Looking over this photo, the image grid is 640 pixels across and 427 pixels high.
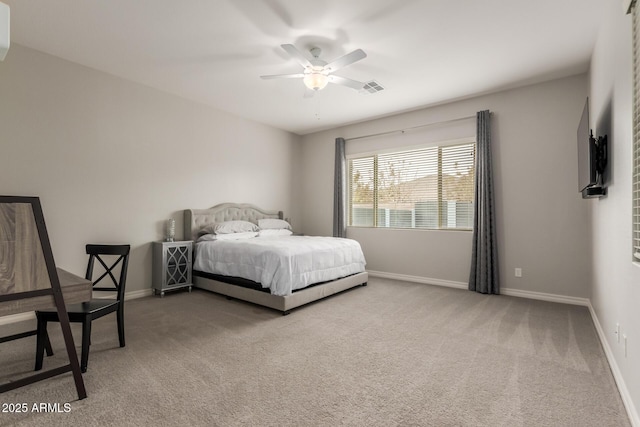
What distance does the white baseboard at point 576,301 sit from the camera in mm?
1821

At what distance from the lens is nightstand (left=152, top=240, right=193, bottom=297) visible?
4324mm

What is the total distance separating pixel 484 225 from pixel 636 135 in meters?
2.86

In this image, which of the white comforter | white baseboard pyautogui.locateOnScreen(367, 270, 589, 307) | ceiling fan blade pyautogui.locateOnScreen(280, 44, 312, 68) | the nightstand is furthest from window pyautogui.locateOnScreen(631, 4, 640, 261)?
the nightstand

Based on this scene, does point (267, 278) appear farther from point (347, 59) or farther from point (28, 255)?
point (347, 59)

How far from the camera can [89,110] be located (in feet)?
12.7

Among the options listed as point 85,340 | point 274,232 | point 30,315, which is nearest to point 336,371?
point 85,340

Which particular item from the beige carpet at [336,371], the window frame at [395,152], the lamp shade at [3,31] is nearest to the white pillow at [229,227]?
the beige carpet at [336,371]

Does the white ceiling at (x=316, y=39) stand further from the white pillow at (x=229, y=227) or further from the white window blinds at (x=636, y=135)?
the white pillow at (x=229, y=227)

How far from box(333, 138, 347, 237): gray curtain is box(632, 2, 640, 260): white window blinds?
14.8 feet

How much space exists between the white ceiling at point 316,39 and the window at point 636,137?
3.78 feet

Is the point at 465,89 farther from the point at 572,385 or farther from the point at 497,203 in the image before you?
the point at 572,385

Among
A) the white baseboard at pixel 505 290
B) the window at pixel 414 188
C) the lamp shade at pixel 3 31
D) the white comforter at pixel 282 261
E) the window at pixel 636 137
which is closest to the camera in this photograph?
the lamp shade at pixel 3 31

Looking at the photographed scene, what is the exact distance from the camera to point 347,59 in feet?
9.84

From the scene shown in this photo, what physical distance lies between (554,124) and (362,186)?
309cm
